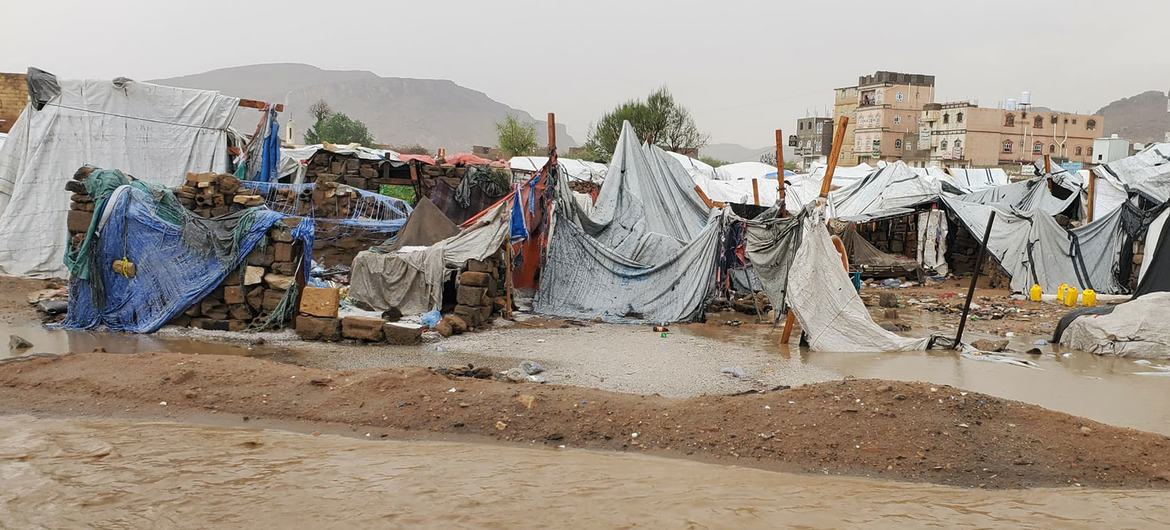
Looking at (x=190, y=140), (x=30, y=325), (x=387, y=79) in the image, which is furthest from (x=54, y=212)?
(x=387, y=79)

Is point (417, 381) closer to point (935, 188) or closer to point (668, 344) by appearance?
point (668, 344)

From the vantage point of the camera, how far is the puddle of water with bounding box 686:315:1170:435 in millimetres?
6699

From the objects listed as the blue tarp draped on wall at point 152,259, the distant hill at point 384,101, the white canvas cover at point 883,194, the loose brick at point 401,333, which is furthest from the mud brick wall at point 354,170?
the distant hill at point 384,101

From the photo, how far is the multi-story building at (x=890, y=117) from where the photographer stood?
6775cm

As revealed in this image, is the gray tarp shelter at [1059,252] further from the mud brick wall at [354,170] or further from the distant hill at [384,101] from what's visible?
the distant hill at [384,101]

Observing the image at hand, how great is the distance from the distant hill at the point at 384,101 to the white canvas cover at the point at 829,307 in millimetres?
104562

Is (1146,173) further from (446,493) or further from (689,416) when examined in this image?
(446,493)

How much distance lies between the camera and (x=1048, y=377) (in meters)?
7.98

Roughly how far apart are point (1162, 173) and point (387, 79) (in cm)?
15402

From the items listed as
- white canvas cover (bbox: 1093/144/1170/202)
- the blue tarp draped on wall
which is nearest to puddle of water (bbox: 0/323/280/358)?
the blue tarp draped on wall

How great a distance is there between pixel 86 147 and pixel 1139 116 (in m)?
129

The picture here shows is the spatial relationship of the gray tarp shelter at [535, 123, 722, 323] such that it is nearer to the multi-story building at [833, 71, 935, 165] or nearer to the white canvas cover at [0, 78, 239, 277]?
the white canvas cover at [0, 78, 239, 277]

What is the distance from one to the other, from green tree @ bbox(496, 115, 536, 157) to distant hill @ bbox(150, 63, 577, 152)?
70563 mm

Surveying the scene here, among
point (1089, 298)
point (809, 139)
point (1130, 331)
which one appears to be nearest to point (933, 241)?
point (1089, 298)
